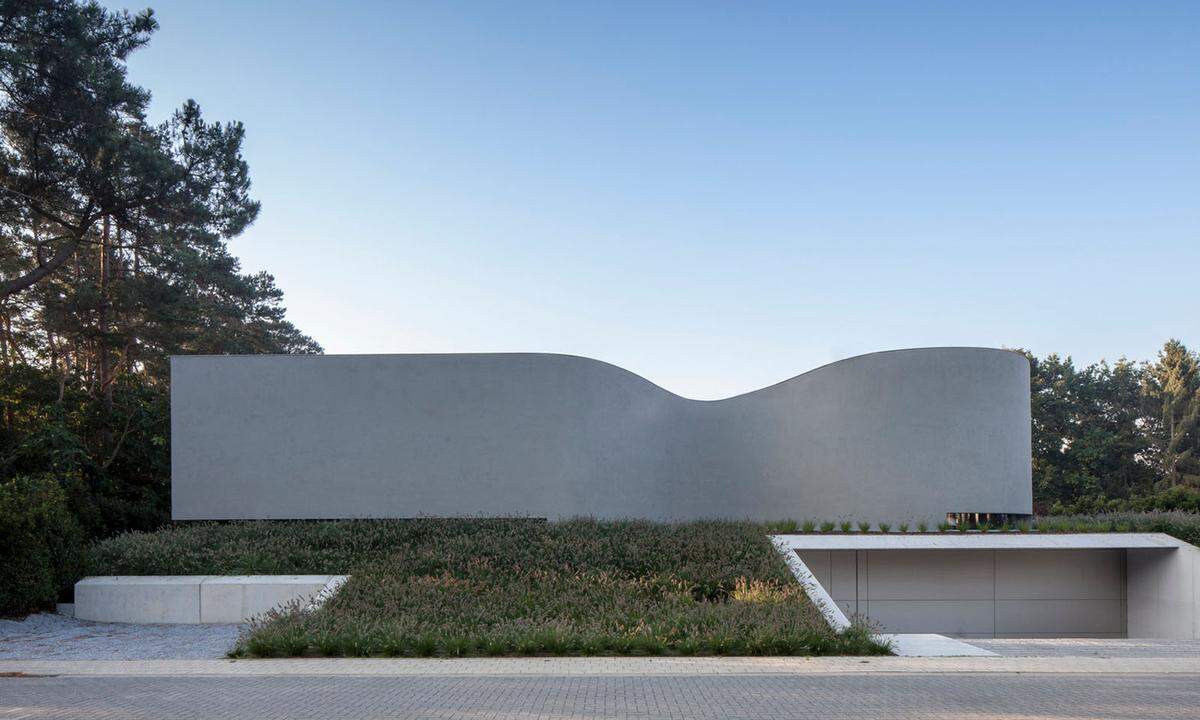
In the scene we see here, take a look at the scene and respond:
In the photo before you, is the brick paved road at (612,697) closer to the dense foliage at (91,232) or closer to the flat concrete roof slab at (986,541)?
the dense foliage at (91,232)

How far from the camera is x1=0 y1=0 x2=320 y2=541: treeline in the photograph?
1688 cm

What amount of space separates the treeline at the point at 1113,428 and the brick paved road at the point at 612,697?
35852 mm

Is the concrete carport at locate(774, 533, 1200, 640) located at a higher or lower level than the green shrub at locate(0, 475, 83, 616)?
lower

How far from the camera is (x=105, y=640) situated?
1097cm

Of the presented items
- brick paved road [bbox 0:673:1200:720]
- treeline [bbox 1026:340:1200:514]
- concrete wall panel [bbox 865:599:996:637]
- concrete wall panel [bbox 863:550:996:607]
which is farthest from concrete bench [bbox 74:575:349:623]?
treeline [bbox 1026:340:1200:514]

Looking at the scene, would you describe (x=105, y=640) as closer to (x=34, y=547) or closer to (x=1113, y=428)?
(x=34, y=547)

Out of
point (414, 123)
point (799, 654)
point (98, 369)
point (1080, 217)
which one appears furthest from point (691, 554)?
point (98, 369)

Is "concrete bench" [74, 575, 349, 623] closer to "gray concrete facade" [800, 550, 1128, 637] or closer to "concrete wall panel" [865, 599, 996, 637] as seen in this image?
"gray concrete facade" [800, 550, 1128, 637]

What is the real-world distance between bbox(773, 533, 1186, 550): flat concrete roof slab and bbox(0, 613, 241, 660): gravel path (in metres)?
9.65

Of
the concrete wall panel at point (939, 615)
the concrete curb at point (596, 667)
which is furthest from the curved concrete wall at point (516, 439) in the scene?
the concrete curb at point (596, 667)

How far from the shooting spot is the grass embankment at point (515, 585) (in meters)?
8.79

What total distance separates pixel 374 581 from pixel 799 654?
21.2 ft

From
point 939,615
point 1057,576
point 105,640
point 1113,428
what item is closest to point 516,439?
point 105,640

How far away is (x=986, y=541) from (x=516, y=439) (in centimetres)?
983
